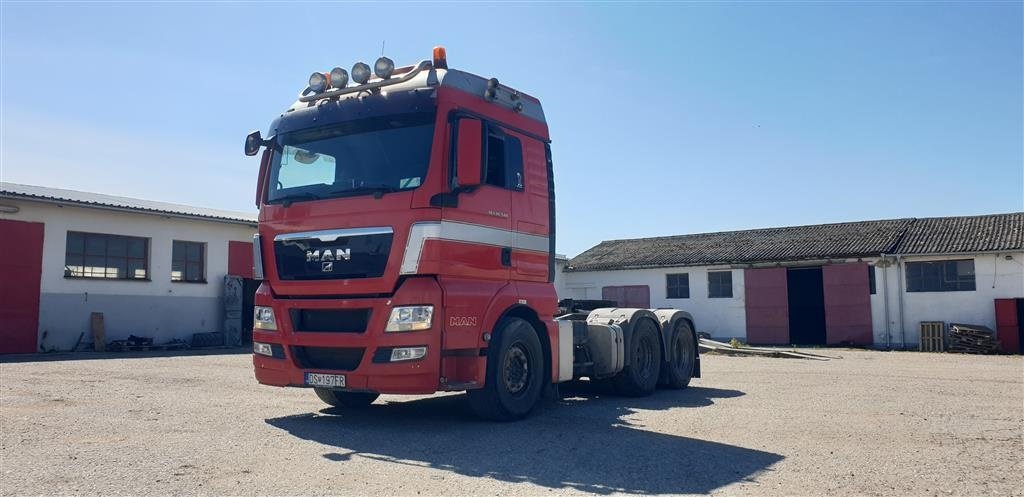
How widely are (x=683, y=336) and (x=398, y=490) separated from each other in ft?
27.2

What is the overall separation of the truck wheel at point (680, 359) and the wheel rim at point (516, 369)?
4233 millimetres

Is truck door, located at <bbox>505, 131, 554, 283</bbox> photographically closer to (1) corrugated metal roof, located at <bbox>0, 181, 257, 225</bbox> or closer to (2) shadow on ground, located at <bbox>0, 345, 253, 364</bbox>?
(2) shadow on ground, located at <bbox>0, 345, 253, 364</bbox>

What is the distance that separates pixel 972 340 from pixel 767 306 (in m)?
7.42

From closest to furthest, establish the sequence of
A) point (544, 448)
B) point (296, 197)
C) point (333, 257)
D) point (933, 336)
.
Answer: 1. point (544, 448)
2. point (333, 257)
3. point (296, 197)
4. point (933, 336)

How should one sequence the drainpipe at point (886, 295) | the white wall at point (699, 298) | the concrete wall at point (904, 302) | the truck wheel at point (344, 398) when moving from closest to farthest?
the truck wheel at point (344, 398), the concrete wall at point (904, 302), the drainpipe at point (886, 295), the white wall at point (699, 298)


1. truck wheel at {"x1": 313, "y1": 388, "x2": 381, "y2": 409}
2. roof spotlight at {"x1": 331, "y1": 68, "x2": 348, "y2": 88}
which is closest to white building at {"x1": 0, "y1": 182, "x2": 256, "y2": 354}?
truck wheel at {"x1": 313, "y1": 388, "x2": 381, "y2": 409}

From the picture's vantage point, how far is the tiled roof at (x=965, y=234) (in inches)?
1020

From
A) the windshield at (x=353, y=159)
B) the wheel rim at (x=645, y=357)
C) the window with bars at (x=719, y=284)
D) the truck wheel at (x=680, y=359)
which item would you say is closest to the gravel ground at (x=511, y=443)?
the truck wheel at (x=680, y=359)

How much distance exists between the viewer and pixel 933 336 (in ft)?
84.4

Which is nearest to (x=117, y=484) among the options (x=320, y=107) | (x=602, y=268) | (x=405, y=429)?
(x=405, y=429)

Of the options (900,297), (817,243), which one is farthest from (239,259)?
(900,297)

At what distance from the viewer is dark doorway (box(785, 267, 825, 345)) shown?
30.5 m

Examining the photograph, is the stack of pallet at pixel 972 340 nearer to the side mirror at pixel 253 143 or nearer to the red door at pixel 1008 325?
the red door at pixel 1008 325

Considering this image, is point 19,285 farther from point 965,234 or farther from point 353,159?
point 965,234
